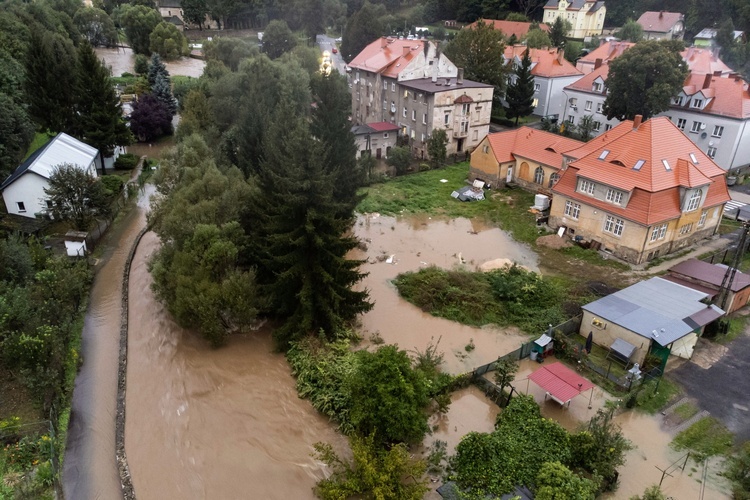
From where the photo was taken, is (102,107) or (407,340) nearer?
(407,340)

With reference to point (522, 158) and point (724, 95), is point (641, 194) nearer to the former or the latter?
point (522, 158)

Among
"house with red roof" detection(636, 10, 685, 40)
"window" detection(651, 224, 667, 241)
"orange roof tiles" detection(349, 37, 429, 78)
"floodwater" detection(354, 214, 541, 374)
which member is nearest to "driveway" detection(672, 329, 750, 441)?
"floodwater" detection(354, 214, 541, 374)

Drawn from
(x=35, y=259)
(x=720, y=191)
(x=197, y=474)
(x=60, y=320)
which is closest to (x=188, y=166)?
(x=35, y=259)

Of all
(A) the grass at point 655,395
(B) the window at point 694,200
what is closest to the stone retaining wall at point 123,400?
(A) the grass at point 655,395

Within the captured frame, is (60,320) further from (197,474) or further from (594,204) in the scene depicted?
(594,204)

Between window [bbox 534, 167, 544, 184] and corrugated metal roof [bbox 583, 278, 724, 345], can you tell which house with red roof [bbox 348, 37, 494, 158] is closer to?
window [bbox 534, 167, 544, 184]

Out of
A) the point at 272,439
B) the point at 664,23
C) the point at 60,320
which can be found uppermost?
the point at 664,23
